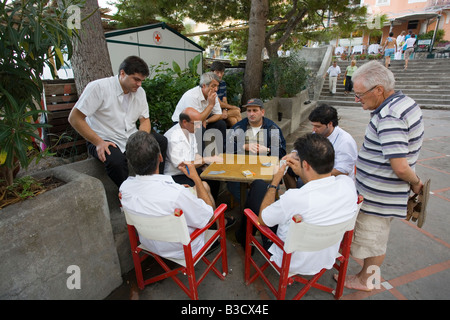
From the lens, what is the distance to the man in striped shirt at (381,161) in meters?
1.75

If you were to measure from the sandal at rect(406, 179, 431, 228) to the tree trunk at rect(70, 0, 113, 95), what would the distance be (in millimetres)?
3705

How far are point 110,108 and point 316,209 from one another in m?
2.28

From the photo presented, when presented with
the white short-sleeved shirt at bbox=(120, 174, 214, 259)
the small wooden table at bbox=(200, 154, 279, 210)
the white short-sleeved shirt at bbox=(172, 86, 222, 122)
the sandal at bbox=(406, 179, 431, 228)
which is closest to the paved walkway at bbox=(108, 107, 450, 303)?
the white short-sleeved shirt at bbox=(120, 174, 214, 259)

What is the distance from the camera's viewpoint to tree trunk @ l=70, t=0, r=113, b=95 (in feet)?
10.3

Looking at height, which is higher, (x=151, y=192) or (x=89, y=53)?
(x=89, y=53)

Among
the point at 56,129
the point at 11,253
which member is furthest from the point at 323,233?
the point at 56,129

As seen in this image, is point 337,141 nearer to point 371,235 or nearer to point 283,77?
point 371,235

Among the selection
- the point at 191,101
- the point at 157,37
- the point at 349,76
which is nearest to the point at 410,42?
the point at 349,76

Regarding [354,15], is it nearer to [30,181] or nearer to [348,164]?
[348,164]

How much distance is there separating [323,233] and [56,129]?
333cm

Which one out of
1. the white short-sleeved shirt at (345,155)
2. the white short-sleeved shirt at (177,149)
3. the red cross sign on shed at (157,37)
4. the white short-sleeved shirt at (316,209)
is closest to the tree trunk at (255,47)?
the red cross sign on shed at (157,37)

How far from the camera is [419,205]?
2.02 m

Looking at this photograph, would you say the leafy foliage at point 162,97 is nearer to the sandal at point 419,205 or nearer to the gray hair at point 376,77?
the gray hair at point 376,77

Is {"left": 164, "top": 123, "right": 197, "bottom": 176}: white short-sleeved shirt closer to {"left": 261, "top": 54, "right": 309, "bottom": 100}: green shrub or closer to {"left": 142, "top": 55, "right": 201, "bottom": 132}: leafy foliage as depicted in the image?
{"left": 142, "top": 55, "right": 201, "bottom": 132}: leafy foliage
